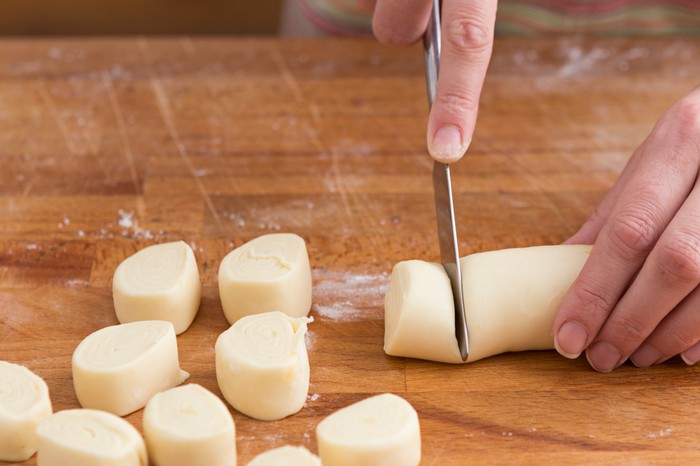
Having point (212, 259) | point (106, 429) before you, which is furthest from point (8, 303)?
point (106, 429)

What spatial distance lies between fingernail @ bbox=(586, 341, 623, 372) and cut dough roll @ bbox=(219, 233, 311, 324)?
24.4 inches

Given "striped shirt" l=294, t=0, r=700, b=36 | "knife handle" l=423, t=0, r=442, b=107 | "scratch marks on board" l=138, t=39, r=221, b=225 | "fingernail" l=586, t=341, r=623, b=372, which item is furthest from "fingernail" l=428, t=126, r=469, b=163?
"striped shirt" l=294, t=0, r=700, b=36

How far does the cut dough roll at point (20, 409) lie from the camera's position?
5.03 feet

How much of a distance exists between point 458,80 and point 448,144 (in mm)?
129

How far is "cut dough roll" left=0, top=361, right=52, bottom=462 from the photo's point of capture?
5.03 feet

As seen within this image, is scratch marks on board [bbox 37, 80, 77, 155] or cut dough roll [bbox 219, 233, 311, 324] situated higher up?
cut dough roll [bbox 219, 233, 311, 324]

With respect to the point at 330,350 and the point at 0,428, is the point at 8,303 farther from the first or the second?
the point at 330,350

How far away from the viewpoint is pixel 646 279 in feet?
5.49

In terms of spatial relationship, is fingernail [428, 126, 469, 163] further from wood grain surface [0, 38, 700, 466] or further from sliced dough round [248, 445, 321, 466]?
sliced dough round [248, 445, 321, 466]

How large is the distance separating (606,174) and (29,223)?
1.55 m

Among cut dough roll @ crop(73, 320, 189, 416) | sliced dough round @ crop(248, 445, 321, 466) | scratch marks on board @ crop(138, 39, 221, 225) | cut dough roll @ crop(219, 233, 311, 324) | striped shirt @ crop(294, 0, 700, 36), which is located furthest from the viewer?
striped shirt @ crop(294, 0, 700, 36)

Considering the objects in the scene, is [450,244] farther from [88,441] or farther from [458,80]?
[88,441]

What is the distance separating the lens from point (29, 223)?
2.23m

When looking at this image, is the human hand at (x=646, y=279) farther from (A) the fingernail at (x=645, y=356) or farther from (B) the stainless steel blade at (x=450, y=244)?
(B) the stainless steel blade at (x=450, y=244)
